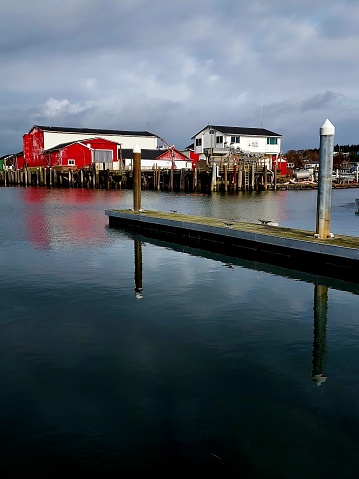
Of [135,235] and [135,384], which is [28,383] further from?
[135,235]

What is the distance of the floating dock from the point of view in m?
13.4

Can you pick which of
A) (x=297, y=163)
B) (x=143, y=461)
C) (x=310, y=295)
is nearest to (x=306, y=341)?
(x=310, y=295)

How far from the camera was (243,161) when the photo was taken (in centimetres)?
6206

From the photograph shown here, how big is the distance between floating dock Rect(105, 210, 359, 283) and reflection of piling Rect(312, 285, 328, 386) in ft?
4.08

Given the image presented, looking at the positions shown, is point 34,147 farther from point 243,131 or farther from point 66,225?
point 66,225

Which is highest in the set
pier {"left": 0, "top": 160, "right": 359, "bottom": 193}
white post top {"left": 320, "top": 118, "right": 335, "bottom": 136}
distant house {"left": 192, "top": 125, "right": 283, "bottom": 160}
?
distant house {"left": 192, "top": 125, "right": 283, "bottom": 160}

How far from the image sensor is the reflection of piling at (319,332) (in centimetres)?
737

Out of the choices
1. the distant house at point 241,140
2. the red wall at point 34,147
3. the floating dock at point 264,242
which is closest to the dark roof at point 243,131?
the distant house at point 241,140

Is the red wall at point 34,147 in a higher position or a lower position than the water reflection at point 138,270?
higher

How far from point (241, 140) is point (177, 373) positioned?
68.6 m

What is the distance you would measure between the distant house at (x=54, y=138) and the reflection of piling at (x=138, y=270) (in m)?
54.9

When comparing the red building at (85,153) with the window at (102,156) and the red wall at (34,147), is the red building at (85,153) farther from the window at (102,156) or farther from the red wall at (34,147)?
the red wall at (34,147)

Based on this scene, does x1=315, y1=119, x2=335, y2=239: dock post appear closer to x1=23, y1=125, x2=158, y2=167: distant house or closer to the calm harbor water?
the calm harbor water

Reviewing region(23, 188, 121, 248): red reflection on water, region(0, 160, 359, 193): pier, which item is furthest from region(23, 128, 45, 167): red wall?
region(23, 188, 121, 248): red reflection on water
